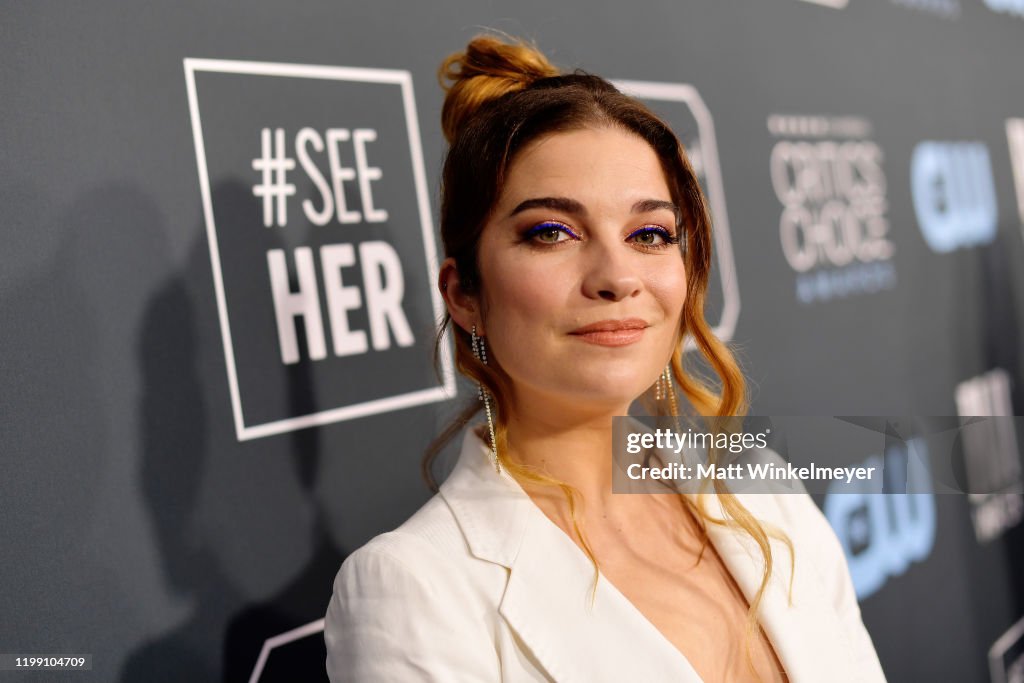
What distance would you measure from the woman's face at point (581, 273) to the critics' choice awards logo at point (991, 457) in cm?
194

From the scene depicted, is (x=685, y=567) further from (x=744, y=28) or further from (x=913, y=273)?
(x=913, y=273)

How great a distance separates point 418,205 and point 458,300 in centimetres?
42

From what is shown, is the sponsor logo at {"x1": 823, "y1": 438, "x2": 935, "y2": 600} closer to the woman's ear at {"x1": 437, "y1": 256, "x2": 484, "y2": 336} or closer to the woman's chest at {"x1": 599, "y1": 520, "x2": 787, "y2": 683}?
the woman's chest at {"x1": 599, "y1": 520, "x2": 787, "y2": 683}

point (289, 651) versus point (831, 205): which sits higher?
point (831, 205)

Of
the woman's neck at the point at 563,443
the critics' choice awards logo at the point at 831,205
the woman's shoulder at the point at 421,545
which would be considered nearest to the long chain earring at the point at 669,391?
the woman's neck at the point at 563,443

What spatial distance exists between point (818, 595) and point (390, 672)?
1.96 ft

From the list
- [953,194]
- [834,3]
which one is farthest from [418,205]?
[953,194]

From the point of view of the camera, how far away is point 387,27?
156cm

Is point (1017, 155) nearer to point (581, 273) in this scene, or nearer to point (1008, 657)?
point (1008, 657)

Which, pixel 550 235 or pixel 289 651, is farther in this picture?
pixel 289 651

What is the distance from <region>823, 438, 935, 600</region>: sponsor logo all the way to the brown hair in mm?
1057

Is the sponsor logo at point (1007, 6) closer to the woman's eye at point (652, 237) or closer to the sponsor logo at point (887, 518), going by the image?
the sponsor logo at point (887, 518)

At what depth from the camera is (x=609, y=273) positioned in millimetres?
1073

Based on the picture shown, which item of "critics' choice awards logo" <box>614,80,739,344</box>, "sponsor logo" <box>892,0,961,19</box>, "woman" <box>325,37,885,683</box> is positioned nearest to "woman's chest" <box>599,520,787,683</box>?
"woman" <box>325,37,885,683</box>
